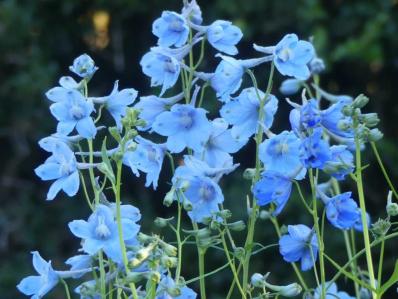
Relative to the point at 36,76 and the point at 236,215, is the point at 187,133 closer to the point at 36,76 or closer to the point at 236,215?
the point at 236,215

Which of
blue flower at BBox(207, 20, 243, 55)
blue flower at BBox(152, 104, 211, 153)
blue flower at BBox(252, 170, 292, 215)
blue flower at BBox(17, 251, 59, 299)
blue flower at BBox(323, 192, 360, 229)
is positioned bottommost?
blue flower at BBox(17, 251, 59, 299)

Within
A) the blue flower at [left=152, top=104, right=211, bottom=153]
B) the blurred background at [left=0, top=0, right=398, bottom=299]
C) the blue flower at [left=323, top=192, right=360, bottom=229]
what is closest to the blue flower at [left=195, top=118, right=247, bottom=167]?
the blue flower at [left=152, top=104, right=211, bottom=153]

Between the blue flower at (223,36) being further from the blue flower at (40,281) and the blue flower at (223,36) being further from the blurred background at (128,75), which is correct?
the blurred background at (128,75)

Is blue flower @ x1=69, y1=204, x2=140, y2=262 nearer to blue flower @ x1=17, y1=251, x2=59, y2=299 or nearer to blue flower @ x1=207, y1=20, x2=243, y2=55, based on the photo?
blue flower @ x1=17, y1=251, x2=59, y2=299

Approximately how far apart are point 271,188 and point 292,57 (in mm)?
147

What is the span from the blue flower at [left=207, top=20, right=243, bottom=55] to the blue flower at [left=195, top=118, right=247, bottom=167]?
0.08m

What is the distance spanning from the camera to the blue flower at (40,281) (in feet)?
3.63

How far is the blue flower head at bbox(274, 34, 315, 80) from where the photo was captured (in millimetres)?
1093

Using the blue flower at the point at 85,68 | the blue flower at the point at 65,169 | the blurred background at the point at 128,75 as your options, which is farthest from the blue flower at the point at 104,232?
the blurred background at the point at 128,75

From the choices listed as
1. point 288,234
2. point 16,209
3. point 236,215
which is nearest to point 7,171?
point 16,209

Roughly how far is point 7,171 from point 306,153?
2684 millimetres

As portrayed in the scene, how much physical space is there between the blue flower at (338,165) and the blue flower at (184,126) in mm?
137

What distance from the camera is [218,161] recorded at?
1.16 meters

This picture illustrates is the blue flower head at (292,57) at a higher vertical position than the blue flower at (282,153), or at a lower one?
higher
